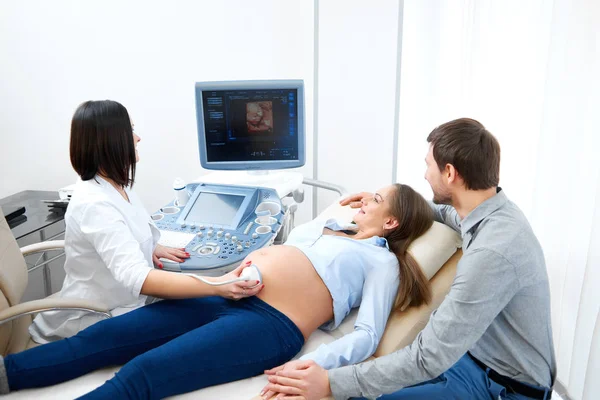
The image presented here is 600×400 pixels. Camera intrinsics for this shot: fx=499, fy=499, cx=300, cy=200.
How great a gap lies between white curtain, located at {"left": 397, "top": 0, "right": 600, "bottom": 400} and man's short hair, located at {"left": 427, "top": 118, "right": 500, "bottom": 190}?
0.57 m

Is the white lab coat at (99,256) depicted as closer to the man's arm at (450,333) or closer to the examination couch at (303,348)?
the examination couch at (303,348)

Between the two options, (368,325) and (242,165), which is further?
(242,165)

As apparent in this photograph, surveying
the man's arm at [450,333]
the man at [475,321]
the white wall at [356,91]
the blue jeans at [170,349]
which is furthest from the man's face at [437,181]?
the white wall at [356,91]

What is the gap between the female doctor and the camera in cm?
145

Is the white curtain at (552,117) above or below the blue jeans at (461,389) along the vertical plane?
above

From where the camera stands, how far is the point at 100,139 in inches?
61.0

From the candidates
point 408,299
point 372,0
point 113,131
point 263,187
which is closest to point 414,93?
point 372,0

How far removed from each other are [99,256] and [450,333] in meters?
1.07

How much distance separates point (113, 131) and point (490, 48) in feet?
4.93

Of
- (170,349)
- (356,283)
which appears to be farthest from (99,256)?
(356,283)

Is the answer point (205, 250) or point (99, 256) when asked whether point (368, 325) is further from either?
point (99, 256)

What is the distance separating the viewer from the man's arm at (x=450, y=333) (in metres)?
1.19

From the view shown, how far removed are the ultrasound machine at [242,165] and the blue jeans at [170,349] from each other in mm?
377

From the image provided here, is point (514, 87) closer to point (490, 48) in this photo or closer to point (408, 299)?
point (490, 48)
